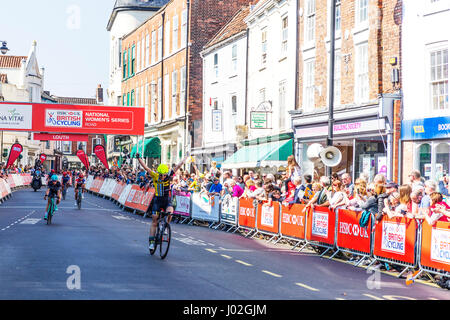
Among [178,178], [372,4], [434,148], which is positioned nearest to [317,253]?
[434,148]

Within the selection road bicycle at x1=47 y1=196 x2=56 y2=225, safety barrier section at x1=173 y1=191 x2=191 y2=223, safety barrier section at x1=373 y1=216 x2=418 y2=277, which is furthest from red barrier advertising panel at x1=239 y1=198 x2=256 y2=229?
safety barrier section at x1=373 y1=216 x2=418 y2=277

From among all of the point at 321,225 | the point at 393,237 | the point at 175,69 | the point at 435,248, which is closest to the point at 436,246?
the point at 435,248

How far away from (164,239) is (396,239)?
442 cm

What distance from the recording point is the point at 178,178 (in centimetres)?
2925

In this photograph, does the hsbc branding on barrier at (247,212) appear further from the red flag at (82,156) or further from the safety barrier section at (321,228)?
the red flag at (82,156)

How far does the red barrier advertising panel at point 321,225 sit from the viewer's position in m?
15.7

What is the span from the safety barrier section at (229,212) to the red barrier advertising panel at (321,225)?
5024mm

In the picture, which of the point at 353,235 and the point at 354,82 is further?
the point at 354,82

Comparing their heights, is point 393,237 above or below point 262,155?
below

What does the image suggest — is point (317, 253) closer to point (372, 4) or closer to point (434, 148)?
point (434, 148)

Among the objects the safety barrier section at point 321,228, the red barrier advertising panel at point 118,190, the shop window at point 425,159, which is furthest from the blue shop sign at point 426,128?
the red barrier advertising panel at point 118,190

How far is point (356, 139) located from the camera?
79.3 ft

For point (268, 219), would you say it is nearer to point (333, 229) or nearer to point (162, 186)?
point (333, 229)

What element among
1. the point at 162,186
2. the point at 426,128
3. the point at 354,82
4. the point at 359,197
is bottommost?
the point at 359,197
